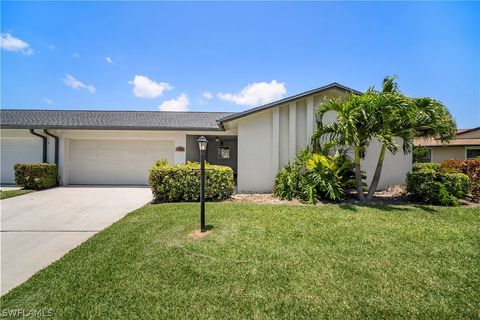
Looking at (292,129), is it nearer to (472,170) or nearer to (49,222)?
(472,170)

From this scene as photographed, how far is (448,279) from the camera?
10.2 feet

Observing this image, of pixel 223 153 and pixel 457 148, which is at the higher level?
pixel 457 148

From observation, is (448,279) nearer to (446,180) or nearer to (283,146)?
(446,180)

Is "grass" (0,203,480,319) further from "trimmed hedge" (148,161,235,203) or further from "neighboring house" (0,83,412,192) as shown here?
"neighboring house" (0,83,412,192)

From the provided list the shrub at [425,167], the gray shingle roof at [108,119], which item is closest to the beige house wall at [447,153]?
the shrub at [425,167]

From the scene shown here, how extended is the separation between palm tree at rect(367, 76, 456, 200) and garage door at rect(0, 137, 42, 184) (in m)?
15.2

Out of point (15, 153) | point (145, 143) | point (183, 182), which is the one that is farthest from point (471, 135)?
point (15, 153)

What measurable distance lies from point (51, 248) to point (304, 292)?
453cm

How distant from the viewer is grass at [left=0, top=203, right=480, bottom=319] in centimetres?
260

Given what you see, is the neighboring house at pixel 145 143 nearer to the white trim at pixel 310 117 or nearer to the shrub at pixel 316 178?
the white trim at pixel 310 117

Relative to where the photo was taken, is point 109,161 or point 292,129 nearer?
point 292,129

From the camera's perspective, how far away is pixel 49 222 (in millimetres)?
5801

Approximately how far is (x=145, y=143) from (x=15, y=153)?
6.60 m

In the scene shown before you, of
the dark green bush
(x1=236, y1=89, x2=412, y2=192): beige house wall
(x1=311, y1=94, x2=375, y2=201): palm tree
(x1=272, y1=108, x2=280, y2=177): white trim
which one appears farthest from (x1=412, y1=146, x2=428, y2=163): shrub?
(x1=272, y1=108, x2=280, y2=177): white trim
